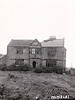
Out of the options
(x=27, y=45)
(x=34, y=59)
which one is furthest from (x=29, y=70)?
(x=27, y=45)

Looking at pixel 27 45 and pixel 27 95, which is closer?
pixel 27 95

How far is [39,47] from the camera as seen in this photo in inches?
2089

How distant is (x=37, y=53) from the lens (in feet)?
174

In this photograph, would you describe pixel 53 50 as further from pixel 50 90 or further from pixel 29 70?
pixel 50 90

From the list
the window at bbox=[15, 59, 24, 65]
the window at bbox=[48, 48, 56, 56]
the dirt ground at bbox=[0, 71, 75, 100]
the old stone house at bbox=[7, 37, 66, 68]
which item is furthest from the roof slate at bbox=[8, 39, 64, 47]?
the dirt ground at bbox=[0, 71, 75, 100]

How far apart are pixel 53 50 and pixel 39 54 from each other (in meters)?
3.88

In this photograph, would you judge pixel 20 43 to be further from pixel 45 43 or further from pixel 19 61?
pixel 45 43

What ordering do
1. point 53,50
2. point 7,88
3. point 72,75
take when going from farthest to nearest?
1. point 53,50
2. point 72,75
3. point 7,88

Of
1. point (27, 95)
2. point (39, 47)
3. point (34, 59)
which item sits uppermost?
point (39, 47)

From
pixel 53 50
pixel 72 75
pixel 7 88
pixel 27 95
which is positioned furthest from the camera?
pixel 53 50

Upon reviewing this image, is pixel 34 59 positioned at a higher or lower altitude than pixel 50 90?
higher

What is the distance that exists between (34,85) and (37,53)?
15425 mm

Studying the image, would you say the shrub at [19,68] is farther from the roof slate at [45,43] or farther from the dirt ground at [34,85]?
the roof slate at [45,43]

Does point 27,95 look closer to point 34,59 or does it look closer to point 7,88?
point 7,88
